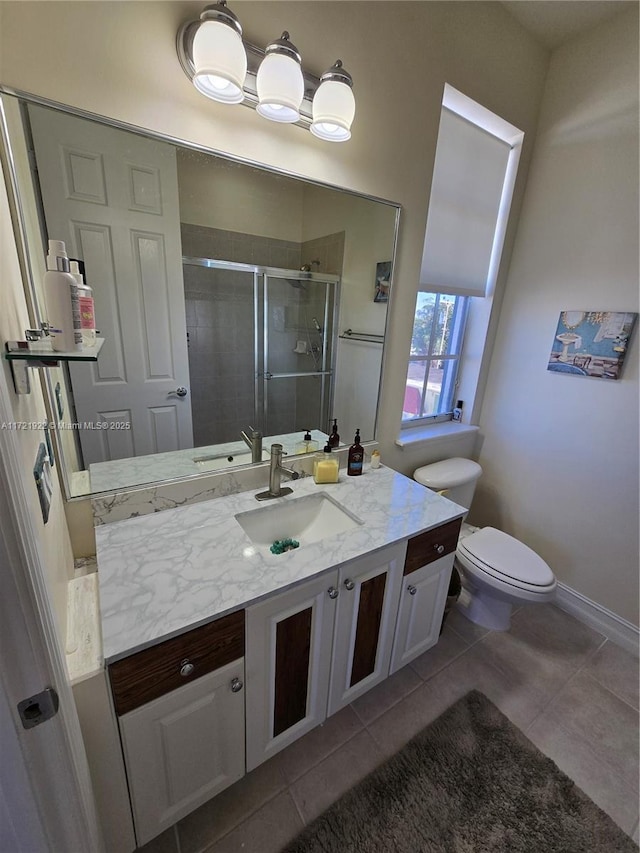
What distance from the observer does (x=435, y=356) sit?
223 cm

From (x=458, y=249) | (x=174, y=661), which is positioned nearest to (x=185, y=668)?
(x=174, y=661)

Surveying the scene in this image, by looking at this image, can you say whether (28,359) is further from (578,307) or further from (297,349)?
(578,307)

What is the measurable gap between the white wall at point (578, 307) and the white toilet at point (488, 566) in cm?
38

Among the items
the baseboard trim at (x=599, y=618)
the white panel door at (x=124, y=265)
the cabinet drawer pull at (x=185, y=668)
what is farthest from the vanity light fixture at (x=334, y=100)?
the baseboard trim at (x=599, y=618)

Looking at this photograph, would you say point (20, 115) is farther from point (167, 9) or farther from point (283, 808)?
point (283, 808)

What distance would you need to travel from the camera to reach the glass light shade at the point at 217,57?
93cm

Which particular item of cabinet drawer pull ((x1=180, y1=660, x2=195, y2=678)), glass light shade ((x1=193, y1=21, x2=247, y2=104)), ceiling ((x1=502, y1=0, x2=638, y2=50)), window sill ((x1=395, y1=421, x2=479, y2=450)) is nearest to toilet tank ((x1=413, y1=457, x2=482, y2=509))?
window sill ((x1=395, y1=421, x2=479, y2=450))

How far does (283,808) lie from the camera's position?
114 centimetres

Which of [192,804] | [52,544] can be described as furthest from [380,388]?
[192,804]

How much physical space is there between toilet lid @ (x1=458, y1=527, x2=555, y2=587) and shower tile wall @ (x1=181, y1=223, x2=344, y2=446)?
3.63ft

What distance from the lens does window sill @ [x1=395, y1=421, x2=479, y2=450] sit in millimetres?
2008

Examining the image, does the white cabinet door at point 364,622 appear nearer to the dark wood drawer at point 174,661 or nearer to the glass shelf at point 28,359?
the dark wood drawer at point 174,661

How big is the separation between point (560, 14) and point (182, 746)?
10.3ft

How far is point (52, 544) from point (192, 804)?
0.88 meters
